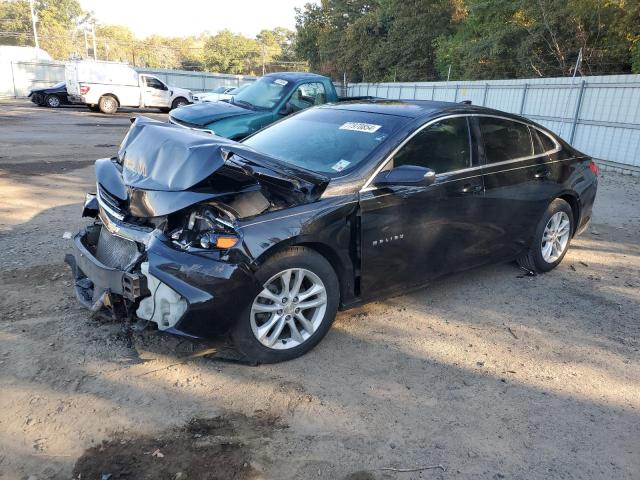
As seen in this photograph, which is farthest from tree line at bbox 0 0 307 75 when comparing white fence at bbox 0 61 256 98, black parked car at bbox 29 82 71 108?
black parked car at bbox 29 82 71 108

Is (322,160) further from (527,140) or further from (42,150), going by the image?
(42,150)

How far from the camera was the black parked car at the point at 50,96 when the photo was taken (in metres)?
24.0

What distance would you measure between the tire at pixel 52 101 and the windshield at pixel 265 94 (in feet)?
61.4

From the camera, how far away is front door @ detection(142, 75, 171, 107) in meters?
23.5

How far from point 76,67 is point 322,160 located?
71.1ft

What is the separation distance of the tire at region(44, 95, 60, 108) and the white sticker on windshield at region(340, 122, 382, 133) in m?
24.6

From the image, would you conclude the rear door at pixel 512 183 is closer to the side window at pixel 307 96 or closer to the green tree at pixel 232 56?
the side window at pixel 307 96

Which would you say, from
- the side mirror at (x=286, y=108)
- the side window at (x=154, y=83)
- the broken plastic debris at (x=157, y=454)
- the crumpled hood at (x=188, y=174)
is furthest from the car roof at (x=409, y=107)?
Answer: the side window at (x=154, y=83)

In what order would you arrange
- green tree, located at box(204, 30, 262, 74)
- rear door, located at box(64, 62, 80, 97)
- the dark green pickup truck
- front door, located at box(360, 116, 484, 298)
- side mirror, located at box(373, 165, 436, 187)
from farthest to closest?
1. green tree, located at box(204, 30, 262, 74)
2. rear door, located at box(64, 62, 80, 97)
3. the dark green pickup truck
4. front door, located at box(360, 116, 484, 298)
5. side mirror, located at box(373, 165, 436, 187)

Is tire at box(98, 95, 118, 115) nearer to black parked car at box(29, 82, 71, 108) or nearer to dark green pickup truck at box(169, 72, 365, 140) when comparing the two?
black parked car at box(29, 82, 71, 108)

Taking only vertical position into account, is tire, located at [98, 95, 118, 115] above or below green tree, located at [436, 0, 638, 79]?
below

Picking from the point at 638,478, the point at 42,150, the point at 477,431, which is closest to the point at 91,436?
the point at 477,431

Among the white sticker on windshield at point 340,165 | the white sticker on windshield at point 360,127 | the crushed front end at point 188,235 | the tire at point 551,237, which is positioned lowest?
the tire at point 551,237

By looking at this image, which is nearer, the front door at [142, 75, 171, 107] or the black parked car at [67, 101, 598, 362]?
the black parked car at [67, 101, 598, 362]
